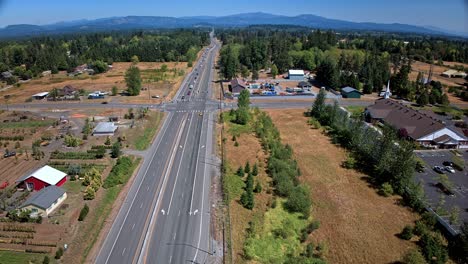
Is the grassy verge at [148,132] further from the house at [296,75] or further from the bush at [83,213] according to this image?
the house at [296,75]

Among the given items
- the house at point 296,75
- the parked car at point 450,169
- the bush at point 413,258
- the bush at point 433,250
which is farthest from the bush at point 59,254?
the house at point 296,75

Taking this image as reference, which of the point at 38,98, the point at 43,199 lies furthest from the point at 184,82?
the point at 43,199

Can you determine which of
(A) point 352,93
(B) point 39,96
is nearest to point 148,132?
(B) point 39,96

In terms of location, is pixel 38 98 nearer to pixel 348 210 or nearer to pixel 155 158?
pixel 155 158

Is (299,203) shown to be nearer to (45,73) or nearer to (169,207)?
(169,207)

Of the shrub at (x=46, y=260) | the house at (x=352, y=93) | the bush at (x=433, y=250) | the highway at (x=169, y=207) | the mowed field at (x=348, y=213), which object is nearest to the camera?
the shrub at (x=46, y=260)
